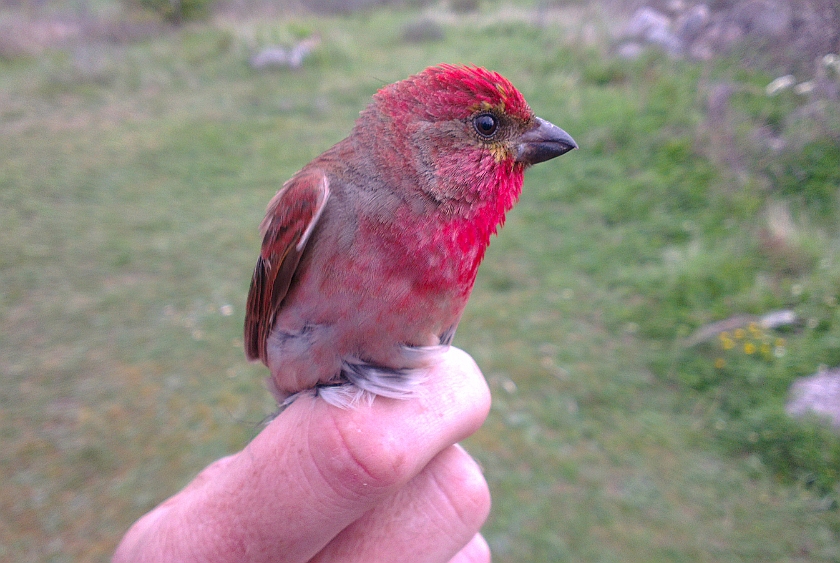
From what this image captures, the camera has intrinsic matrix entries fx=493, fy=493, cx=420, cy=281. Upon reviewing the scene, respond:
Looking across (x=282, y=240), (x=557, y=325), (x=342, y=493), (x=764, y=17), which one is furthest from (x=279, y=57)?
(x=342, y=493)

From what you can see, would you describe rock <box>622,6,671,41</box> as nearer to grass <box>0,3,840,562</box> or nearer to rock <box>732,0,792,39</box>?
grass <box>0,3,840,562</box>

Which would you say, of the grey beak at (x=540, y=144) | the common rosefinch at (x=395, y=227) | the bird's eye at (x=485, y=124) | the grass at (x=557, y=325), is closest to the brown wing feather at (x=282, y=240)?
the common rosefinch at (x=395, y=227)

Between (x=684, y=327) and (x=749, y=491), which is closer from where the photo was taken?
(x=749, y=491)

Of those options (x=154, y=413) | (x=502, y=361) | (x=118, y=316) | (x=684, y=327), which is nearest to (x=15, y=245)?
(x=118, y=316)

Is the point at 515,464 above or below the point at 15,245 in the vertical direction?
below

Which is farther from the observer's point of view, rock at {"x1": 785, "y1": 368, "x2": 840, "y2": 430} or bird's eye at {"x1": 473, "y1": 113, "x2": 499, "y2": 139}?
rock at {"x1": 785, "y1": 368, "x2": 840, "y2": 430}

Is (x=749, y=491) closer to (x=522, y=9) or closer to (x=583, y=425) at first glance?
(x=583, y=425)

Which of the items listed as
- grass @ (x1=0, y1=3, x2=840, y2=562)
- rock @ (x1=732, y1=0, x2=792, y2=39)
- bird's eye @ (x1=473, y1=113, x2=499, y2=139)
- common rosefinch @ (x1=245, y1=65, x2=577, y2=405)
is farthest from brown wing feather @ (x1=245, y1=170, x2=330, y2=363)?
rock @ (x1=732, y1=0, x2=792, y2=39)
